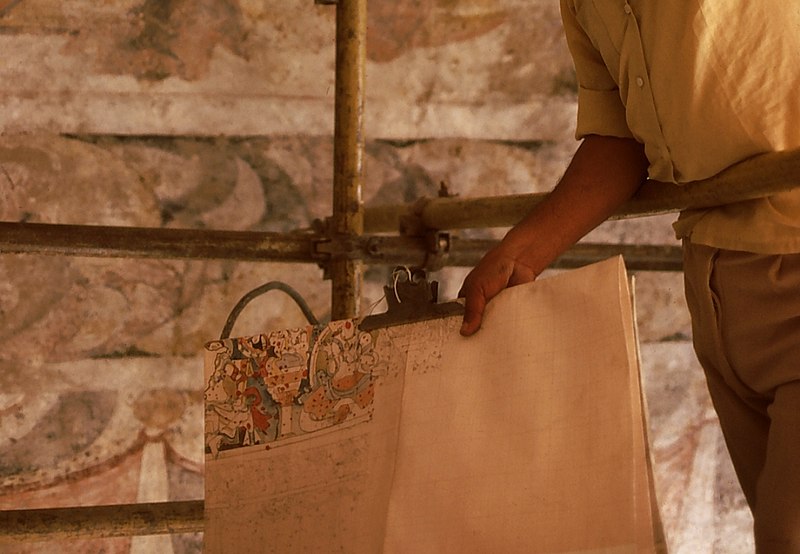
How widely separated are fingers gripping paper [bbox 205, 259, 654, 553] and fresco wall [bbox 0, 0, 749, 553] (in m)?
1.09

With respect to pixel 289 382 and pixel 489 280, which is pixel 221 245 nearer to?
pixel 289 382

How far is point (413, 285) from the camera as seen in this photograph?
3.29 ft

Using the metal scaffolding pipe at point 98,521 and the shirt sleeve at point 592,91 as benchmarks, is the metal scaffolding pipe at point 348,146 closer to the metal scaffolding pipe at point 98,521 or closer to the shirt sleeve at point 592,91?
the metal scaffolding pipe at point 98,521

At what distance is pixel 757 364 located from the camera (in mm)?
1016

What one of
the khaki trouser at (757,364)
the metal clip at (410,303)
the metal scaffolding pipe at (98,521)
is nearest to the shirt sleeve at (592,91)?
the khaki trouser at (757,364)

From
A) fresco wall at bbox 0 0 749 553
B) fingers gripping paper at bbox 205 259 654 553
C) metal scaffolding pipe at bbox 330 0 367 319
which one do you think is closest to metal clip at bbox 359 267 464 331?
fingers gripping paper at bbox 205 259 654 553

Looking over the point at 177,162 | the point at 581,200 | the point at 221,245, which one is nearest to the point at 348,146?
the point at 221,245

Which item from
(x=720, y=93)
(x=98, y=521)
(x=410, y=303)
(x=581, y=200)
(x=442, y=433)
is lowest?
(x=98, y=521)

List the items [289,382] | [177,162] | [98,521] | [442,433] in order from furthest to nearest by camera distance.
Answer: [177,162], [98,521], [289,382], [442,433]

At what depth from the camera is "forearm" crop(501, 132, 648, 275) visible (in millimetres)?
1038

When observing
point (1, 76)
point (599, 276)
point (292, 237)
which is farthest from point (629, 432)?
point (1, 76)

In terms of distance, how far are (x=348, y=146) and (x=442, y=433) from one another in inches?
32.9

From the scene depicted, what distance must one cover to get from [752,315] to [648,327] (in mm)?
1394

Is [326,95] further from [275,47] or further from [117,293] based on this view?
[117,293]
